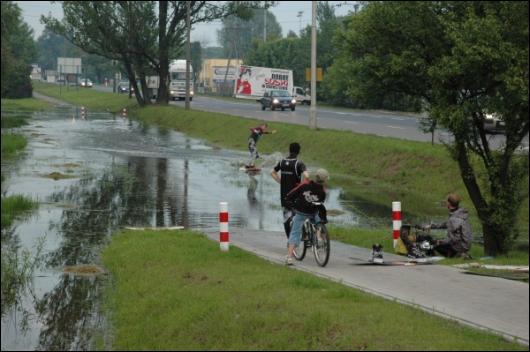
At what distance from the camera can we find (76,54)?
175 m

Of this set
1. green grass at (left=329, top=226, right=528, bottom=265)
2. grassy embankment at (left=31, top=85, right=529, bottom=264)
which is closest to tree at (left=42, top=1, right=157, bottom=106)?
grassy embankment at (left=31, top=85, right=529, bottom=264)

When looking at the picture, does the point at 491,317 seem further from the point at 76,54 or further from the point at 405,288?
the point at 76,54

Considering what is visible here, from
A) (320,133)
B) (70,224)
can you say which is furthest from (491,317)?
(320,133)

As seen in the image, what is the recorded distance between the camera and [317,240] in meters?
14.2

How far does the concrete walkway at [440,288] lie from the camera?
9992mm

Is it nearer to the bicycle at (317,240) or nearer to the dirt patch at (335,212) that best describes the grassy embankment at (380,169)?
the dirt patch at (335,212)

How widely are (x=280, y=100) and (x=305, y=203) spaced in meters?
58.7

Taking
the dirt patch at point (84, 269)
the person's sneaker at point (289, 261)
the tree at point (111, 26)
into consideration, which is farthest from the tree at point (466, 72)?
the tree at point (111, 26)

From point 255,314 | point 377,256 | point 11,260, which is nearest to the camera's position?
point 255,314

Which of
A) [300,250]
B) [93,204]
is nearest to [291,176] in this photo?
[300,250]

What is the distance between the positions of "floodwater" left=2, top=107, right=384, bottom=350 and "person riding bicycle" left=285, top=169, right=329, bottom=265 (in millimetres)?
2960

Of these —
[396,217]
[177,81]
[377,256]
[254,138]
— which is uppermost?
[177,81]

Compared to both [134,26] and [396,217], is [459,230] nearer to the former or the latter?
[396,217]

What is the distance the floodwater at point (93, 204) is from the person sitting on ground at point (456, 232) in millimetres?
5674
